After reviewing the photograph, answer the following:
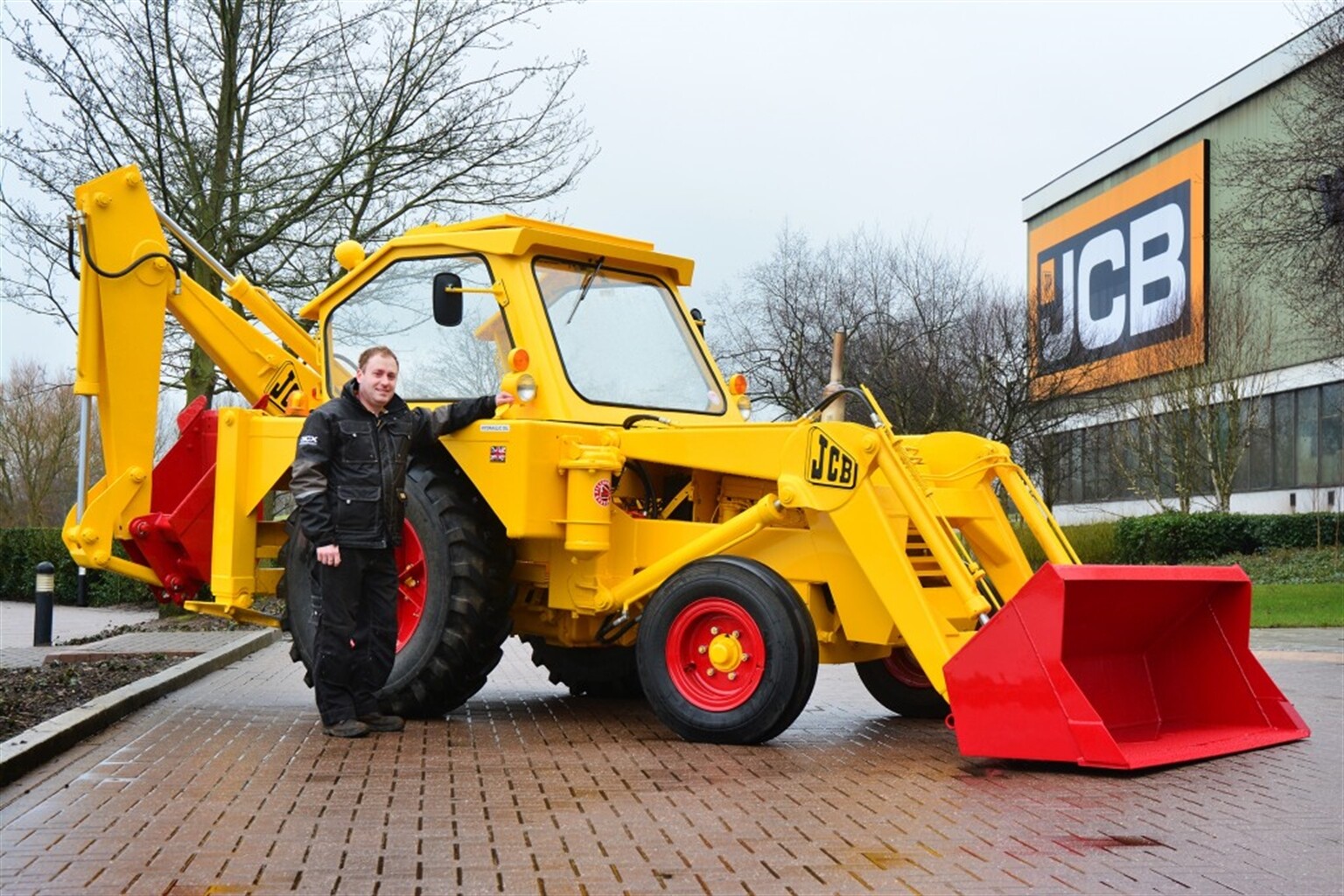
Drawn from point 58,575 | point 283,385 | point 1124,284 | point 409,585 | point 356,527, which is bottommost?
point 58,575

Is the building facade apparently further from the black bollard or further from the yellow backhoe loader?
the yellow backhoe loader

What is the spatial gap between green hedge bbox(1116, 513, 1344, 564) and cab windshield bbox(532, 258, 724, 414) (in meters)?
24.5

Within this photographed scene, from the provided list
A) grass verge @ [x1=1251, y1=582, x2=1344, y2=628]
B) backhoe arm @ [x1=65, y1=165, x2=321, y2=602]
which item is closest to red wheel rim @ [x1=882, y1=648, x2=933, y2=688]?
backhoe arm @ [x1=65, y1=165, x2=321, y2=602]

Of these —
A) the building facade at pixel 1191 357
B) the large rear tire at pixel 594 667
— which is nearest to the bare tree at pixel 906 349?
the building facade at pixel 1191 357

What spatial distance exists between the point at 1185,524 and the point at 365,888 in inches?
1190

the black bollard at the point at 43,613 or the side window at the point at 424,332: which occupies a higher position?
the side window at the point at 424,332

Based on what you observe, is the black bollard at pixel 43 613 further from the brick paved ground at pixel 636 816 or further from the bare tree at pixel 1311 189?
the bare tree at pixel 1311 189

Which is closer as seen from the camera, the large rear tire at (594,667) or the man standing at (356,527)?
the man standing at (356,527)

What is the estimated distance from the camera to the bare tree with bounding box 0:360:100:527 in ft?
147

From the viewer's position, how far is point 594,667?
10.6 m

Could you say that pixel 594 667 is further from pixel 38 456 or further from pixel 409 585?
pixel 38 456


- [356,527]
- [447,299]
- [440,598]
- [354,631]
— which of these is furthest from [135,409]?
[440,598]

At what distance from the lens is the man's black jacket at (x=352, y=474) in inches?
334

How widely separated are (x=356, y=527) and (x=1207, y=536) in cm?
2758
